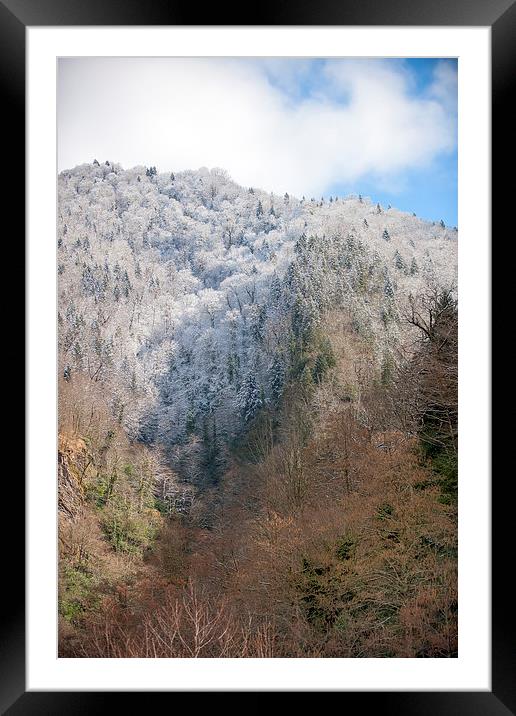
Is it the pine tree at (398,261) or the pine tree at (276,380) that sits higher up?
the pine tree at (398,261)

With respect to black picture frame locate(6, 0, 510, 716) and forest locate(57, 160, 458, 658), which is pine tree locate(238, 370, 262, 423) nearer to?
forest locate(57, 160, 458, 658)
